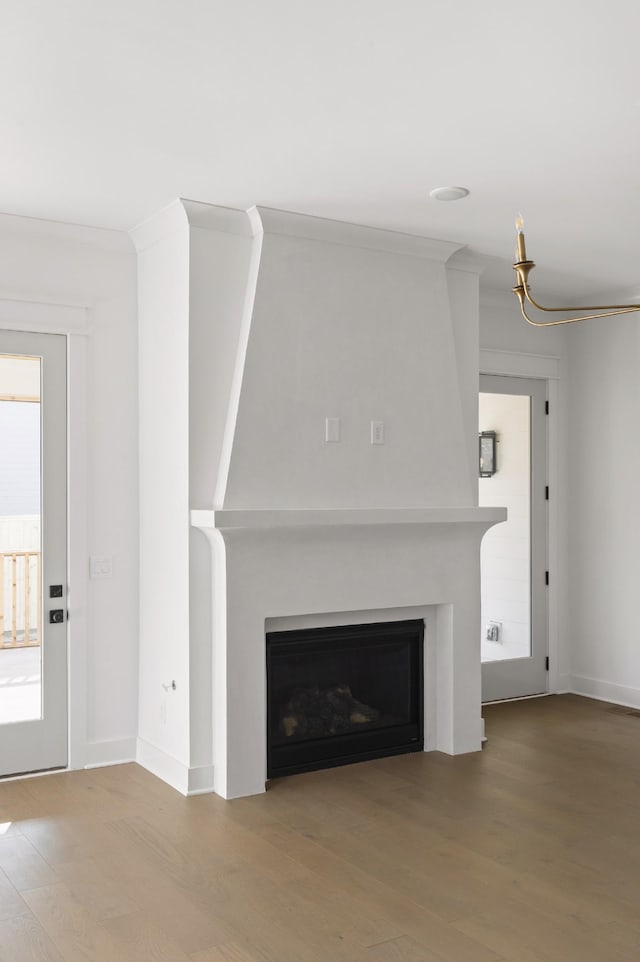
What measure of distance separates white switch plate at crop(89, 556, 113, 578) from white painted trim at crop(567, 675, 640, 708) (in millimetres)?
3460

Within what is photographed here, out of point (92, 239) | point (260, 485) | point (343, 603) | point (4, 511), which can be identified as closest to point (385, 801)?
point (343, 603)

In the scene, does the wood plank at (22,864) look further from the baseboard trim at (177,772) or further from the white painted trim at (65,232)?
the white painted trim at (65,232)

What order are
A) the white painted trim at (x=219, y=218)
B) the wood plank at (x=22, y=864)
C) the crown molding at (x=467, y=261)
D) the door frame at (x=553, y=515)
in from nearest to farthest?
the wood plank at (x=22, y=864) → the white painted trim at (x=219, y=218) → the crown molding at (x=467, y=261) → the door frame at (x=553, y=515)

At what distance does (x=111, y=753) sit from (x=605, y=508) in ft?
11.9

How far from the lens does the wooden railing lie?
4441 millimetres

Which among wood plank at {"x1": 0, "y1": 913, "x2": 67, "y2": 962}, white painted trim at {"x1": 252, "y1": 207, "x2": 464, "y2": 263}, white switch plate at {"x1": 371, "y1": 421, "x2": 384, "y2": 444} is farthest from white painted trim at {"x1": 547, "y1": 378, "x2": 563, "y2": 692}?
wood plank at {"x1": 0, "y1": 913, "x2": 67, "y2": 962}

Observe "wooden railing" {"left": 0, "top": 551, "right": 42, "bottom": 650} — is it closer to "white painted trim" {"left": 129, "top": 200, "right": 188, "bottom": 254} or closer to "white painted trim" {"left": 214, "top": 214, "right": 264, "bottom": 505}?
"white painted trim" {"left": 214, "top": 214, "right": 264, "bottom": 505}

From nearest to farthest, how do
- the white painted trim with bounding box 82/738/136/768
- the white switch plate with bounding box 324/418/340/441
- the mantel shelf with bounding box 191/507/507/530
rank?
1. the mantel shelf with bounding box 191/507/507/530
2. the white switch plate with bounding box 324/418/340/441
3. the white painted trim with bounding box 82/738/136/768

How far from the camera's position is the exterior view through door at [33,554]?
445cm

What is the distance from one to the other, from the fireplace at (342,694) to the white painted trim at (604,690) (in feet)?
6.15

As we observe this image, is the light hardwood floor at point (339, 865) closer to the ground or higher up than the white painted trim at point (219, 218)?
closer to the ground

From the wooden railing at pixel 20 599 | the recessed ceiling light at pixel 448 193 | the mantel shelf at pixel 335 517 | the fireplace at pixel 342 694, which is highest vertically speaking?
the recessed ceiling light at pixel 448 193

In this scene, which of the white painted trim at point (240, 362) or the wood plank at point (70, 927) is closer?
the wood plank at point (70, 927)

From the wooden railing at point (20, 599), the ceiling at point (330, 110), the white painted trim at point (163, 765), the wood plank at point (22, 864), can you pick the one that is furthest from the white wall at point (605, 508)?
the wood plank at point (22, 864)
